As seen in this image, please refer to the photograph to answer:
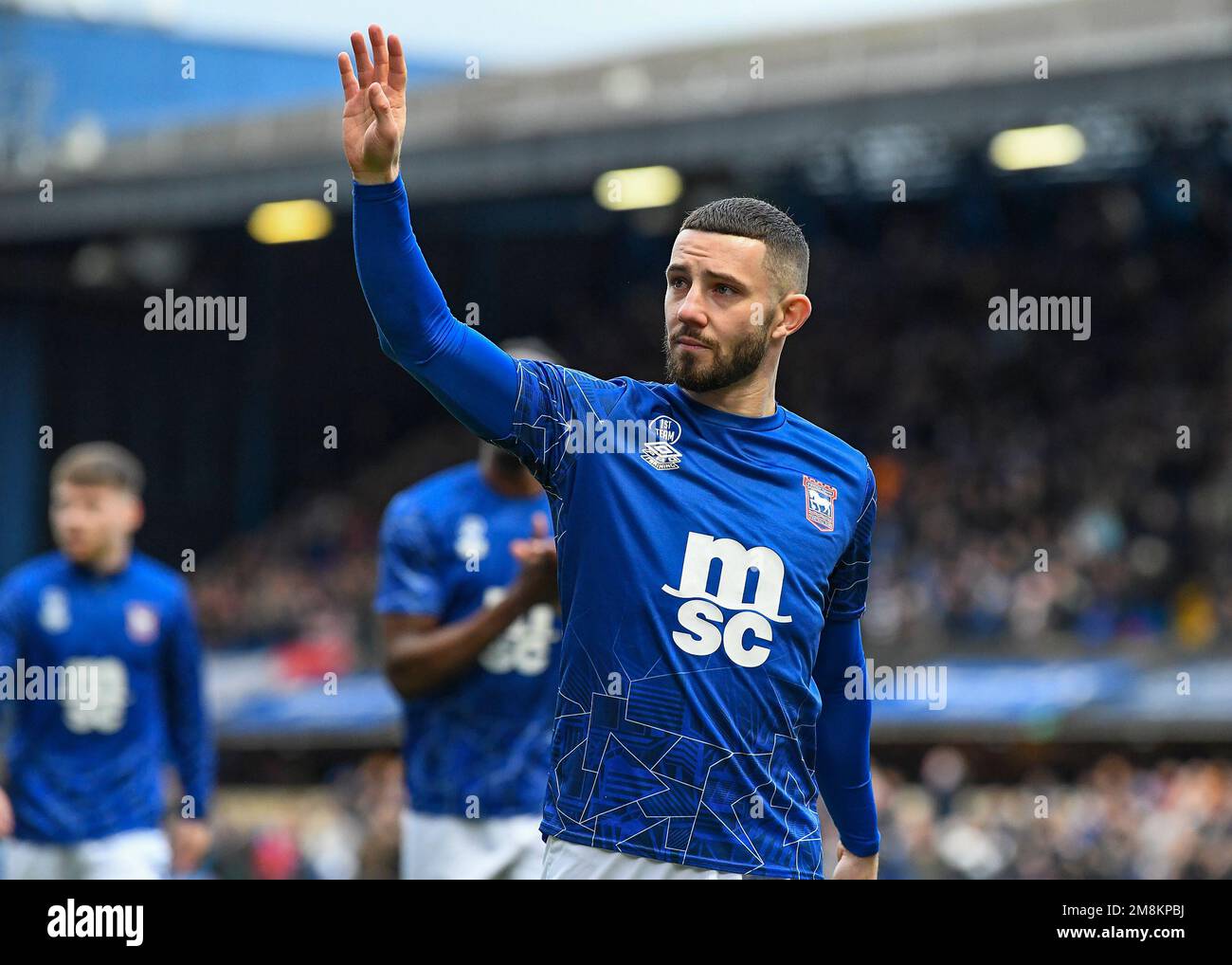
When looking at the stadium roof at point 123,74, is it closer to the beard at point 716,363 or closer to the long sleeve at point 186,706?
the long sleeve at point 186,706

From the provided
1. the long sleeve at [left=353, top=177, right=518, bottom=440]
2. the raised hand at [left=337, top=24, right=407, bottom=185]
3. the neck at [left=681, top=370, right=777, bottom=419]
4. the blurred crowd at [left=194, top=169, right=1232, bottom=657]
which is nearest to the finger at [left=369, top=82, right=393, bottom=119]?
the raised hand at [left=337, top=24, right=407, bottom=185]

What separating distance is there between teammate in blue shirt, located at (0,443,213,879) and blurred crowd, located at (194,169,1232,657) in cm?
1181

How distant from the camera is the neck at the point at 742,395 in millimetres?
3777

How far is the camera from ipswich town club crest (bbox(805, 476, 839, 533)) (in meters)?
3.75

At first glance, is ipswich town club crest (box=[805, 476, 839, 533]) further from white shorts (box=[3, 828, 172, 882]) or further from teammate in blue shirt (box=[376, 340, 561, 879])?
white shorts (box=[3, 828, 172, 882])

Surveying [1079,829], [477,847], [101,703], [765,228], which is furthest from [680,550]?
[1079,829]

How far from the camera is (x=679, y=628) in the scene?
141 inches

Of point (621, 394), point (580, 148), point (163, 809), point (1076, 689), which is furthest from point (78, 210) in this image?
point (621, 394)

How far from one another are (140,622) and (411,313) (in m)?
4.15

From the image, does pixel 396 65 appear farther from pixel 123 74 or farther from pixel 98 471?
pixel 123 74

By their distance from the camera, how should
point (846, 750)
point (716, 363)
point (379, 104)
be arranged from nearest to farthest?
point (379, 104)
point (716, 363)
point (846, 750)

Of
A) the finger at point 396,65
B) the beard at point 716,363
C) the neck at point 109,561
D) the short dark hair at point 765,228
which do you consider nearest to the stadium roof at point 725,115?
the neck at point 109,561

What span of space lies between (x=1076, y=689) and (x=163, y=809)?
11.0 m

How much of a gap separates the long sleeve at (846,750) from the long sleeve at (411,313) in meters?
1.07
